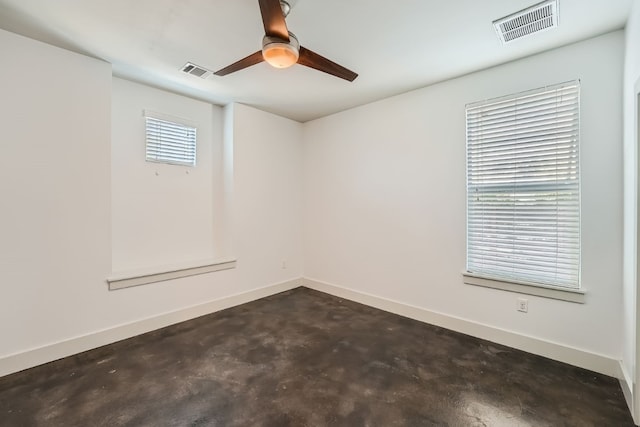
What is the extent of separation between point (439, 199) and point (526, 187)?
77cm

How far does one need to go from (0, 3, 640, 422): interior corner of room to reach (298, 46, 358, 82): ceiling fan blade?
4.55 ft

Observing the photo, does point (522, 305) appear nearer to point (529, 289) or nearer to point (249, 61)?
point (529, 289)

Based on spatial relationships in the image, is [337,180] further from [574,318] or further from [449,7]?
[574,318]

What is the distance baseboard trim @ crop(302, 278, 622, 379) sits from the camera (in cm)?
218

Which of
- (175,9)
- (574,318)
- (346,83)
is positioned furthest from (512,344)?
(175,9)

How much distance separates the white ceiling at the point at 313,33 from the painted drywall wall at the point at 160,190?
1.33 feet

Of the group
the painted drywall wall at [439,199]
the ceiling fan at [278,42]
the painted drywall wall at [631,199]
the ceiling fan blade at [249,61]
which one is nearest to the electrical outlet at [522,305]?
the painted drywall wall at [439,199]

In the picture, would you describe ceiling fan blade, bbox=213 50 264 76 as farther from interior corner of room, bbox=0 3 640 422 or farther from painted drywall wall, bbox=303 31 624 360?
painted drywall wall, bbox=303 31 624 360

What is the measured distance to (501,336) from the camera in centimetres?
262

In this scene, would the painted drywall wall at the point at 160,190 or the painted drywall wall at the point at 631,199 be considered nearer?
the painted drywall wall at the point at 631,199

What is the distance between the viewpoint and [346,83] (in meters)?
3.03

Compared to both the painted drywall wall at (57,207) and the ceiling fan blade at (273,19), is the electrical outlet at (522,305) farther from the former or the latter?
the painted drywall wall at (57,207)

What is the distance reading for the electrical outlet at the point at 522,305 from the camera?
2496mm

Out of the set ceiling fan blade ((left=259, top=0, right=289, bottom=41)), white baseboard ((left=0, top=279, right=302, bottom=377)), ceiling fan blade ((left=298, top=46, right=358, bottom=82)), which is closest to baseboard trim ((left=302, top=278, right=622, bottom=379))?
white baseboard ((left=0, top=279, right=302, bottom=377))
